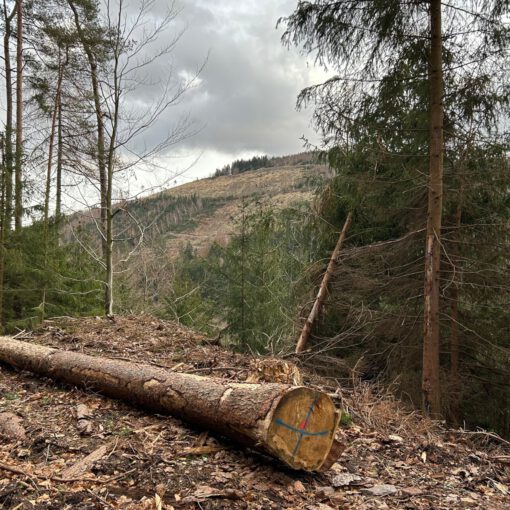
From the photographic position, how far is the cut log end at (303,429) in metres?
3.30

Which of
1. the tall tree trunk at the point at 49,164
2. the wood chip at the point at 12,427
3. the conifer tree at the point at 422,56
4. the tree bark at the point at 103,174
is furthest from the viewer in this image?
the tall tree trunk at the point at 49,164

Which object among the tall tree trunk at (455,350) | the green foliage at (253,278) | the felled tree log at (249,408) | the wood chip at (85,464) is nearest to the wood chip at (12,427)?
the wood chip at (85,464)

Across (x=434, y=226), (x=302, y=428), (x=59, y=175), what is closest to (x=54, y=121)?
(x=59, y=175)

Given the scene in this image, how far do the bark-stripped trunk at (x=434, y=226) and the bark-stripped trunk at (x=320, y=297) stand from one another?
3613 mm

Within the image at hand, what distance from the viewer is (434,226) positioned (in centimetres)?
739

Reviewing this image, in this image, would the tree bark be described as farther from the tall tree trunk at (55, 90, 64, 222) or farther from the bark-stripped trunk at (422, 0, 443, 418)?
the bark-stripped trunk at (422, 0, 443, 418)

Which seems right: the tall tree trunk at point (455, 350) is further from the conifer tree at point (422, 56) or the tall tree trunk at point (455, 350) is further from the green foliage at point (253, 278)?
the green foliage at point (253, 278)

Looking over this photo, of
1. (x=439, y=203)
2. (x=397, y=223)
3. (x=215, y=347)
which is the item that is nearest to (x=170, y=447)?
(x=215, y=347)

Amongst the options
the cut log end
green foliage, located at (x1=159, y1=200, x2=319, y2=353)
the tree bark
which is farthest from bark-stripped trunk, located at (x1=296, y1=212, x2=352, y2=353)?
the cut log end

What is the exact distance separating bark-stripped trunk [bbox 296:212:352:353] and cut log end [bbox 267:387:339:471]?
7.39 meters

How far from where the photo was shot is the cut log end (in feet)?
10.8

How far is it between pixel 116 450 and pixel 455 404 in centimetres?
763

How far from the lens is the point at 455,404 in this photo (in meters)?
8.75

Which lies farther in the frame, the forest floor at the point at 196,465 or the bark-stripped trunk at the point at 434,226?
the bark-stripped trunk at the point at 434,226
